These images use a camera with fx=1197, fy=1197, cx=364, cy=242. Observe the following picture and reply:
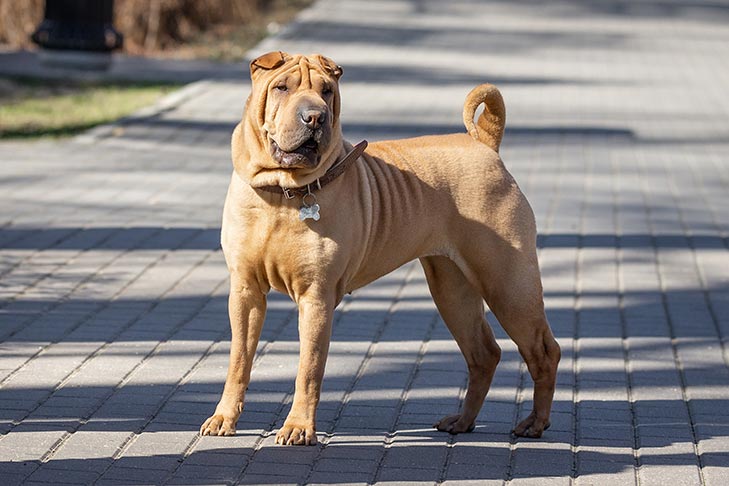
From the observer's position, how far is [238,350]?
15.3 ft

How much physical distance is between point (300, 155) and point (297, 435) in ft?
3.64

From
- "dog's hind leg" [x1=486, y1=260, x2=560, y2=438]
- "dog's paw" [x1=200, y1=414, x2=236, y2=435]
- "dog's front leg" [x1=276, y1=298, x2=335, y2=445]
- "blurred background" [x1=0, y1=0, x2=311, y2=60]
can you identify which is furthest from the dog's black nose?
"blurred background" [x1=0, y1=0, x2=311, y2=60]

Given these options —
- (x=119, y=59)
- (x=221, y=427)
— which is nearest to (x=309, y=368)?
(x=221, y=427)

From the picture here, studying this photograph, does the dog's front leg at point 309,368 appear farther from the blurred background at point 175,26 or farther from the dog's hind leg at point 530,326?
the blurred background at point 175,26

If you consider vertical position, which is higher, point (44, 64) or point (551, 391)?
point (551, 391)

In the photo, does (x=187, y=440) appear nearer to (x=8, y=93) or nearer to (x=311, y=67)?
(x=311, y=67)

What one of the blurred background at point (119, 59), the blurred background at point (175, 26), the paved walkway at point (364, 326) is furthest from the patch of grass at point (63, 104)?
the blurred background at point (175, 26)

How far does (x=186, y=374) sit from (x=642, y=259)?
153 inches

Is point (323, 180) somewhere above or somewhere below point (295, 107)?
below

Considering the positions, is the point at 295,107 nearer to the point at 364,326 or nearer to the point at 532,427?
the point at 532,427

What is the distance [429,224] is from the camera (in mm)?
4742

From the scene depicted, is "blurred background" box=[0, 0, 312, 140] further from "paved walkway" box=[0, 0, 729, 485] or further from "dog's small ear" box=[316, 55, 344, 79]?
A: "dog's small ear" box=[316, 55, 344, 79]

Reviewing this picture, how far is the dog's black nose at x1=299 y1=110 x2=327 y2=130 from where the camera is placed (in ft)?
13.6

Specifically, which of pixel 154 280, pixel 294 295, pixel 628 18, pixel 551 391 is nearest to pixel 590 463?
pixel 551 391
